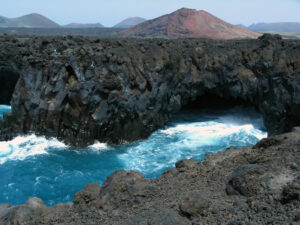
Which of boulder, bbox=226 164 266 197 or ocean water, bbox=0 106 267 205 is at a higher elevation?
boulder, bbox=226 164 266 197

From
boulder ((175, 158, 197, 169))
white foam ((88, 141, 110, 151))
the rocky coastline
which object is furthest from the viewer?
white foam ((88, 141, 110, 151))

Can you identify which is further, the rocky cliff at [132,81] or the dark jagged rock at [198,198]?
the rocky cliff at [132,81]

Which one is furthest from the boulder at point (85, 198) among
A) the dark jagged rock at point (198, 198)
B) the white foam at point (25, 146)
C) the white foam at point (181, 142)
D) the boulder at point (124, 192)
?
the white foam at point (25, 146)

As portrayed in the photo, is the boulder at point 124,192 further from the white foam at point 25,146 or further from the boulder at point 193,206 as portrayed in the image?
the white foam at point 25,146

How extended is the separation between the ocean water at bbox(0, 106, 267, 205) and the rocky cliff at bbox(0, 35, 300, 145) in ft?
4.16

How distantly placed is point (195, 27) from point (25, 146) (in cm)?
4511

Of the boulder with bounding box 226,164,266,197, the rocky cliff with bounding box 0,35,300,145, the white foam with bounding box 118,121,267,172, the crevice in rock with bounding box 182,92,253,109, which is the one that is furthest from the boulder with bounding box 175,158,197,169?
the crevice in rock with bounding box 182,92,253,109

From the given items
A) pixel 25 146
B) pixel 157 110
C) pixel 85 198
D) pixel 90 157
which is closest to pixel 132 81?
pixel 157 110

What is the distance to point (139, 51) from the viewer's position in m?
27.9

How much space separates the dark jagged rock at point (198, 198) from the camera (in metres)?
7.00

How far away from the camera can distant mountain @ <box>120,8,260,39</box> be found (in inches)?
2250

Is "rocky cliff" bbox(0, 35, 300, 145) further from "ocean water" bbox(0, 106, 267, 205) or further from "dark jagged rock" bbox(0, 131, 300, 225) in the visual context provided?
"dark jagged rock" bbox(0, 131, 300, 225)

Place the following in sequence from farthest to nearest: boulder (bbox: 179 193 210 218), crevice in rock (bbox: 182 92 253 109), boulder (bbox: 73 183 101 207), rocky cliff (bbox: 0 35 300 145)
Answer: crevice in rock (bbox: 182 92 253 109)
rocky cliff (bbox: 0 35 300 145)
boulder (bbox: 73 183 101 207)
boulder (bbox: 179 193 210 218)

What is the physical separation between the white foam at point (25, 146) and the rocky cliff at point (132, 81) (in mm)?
605
